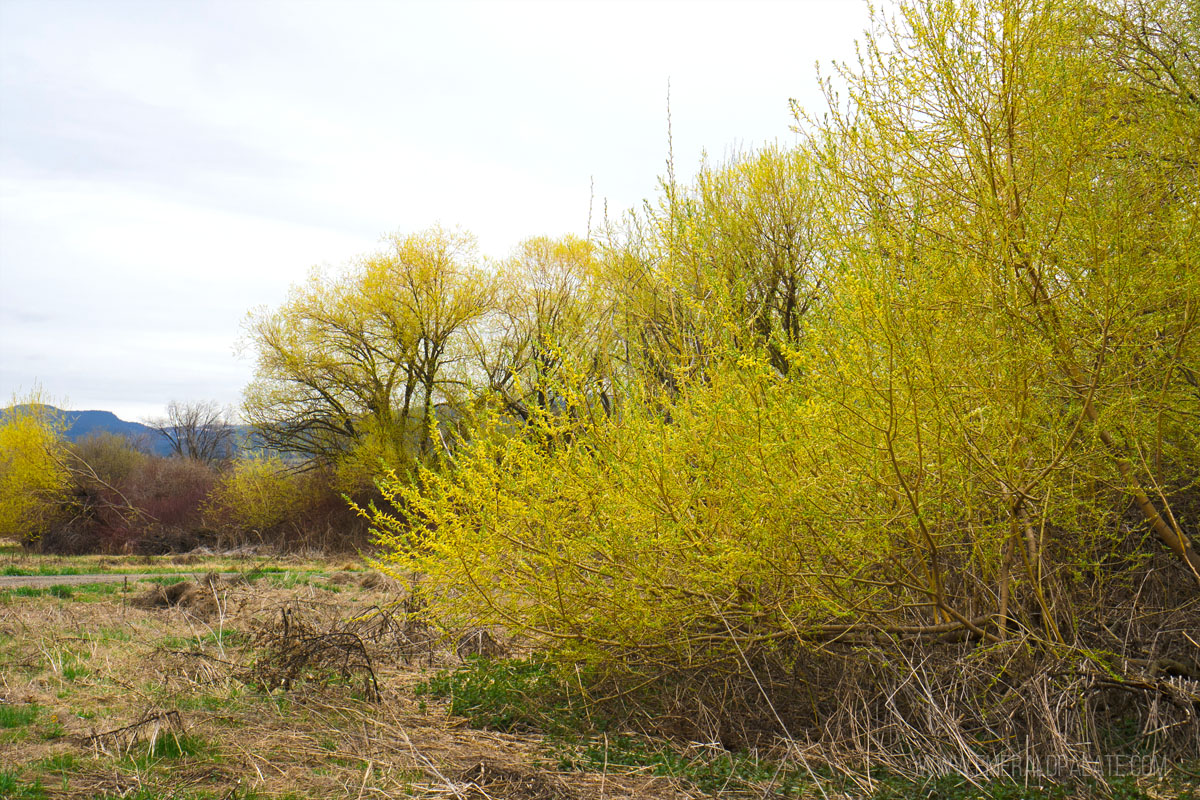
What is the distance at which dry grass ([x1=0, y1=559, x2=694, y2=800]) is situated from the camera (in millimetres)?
3355

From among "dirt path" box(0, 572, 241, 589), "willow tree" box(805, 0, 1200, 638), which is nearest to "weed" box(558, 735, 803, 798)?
"willow tree" box(805, 0, 1200, 638)

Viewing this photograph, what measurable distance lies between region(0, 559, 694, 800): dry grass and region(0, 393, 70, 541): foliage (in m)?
16.8

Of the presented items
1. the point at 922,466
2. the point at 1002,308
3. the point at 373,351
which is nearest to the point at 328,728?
the point at 922,466

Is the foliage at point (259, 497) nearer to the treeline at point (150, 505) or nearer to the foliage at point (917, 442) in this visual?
the treeline at point (150, 505)

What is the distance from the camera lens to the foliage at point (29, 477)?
805 inches

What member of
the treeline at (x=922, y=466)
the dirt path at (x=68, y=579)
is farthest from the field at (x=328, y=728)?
the dirt path at (x=68, y=579)

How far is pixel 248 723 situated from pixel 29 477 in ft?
70.4

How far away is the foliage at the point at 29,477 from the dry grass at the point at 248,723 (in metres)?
16.8

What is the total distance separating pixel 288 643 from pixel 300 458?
17646 mm

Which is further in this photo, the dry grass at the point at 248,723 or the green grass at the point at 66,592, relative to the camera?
the green grass at the point at 66,592

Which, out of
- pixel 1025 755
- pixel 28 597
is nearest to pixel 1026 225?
Result: pixel 1025 755

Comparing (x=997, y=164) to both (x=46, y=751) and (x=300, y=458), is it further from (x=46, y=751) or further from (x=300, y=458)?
(x=300, y=458)

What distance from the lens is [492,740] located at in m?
4.22

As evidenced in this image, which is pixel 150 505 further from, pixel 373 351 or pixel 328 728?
pixel 328 728
